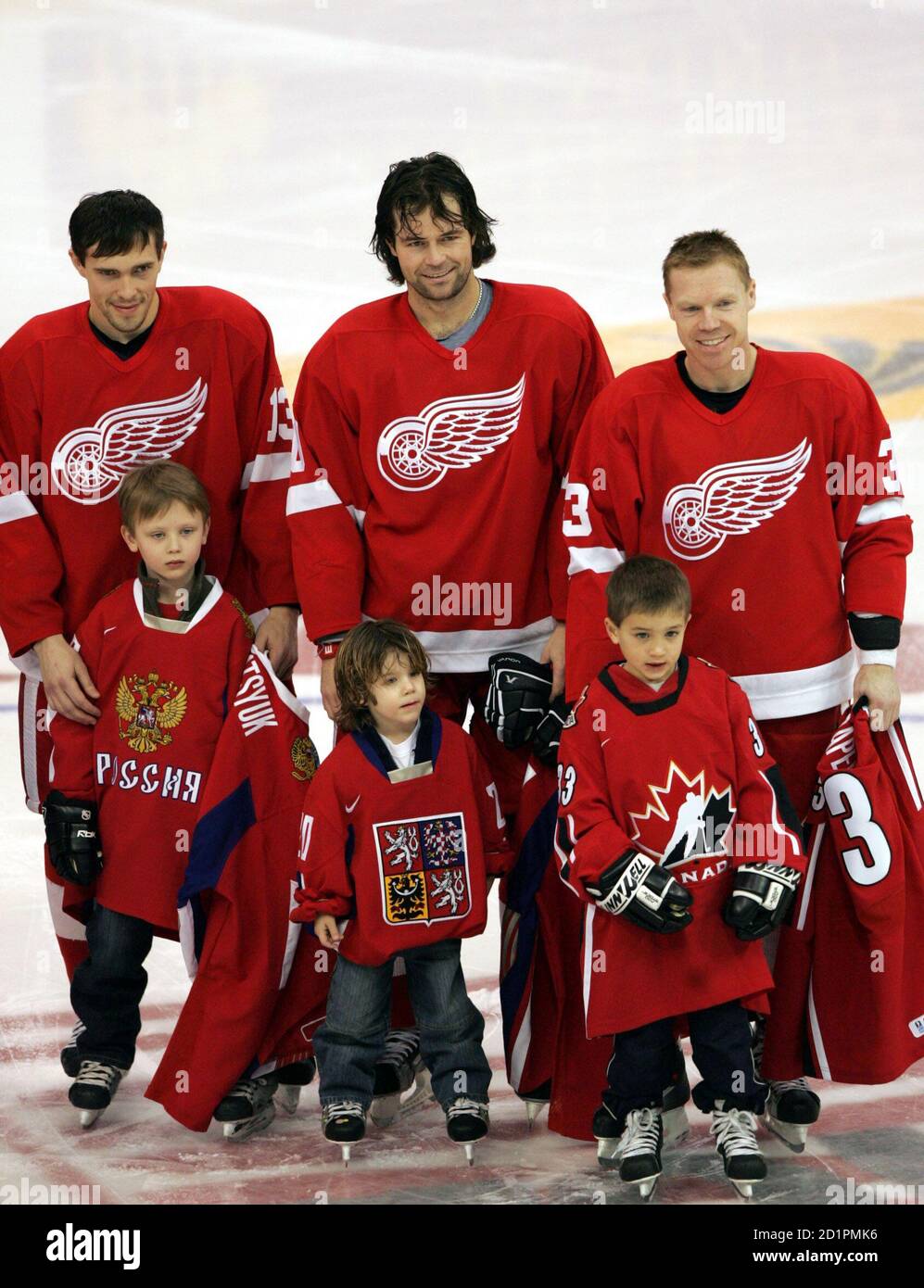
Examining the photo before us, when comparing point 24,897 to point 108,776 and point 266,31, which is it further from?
point 266,31

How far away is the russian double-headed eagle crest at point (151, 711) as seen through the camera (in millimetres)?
2676

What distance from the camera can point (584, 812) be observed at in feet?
7.77

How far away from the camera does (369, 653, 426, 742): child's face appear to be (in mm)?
2500

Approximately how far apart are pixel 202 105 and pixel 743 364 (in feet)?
17.8

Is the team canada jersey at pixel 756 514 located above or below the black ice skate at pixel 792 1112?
above

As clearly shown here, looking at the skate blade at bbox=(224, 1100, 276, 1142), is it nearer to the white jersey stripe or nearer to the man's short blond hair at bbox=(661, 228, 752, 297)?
the white jersey stripe

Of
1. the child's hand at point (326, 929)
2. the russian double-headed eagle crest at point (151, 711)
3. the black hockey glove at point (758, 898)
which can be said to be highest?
the russian double-headed eagle crest at point (151, 711)

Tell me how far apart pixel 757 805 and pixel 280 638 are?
0.87 metres

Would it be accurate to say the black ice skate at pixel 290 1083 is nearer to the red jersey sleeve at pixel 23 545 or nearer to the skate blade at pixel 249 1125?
the skate blade at pixel 249 1125

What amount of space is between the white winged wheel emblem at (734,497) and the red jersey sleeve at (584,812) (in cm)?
32

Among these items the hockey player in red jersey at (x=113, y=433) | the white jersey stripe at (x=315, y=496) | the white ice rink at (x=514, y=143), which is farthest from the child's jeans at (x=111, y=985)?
the white ice rink at (x=514, y=143)

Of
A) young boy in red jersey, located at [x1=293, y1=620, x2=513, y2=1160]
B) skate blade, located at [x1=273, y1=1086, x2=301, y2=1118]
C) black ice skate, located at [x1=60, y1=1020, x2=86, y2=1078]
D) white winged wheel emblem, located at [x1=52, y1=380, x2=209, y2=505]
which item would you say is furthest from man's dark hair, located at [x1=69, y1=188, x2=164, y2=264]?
skate blade, located at [x1=273, y1=1086, x2=301, y2=1118]

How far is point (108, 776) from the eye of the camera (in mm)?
2707

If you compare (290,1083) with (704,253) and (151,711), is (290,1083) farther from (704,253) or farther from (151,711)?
(704,253)
